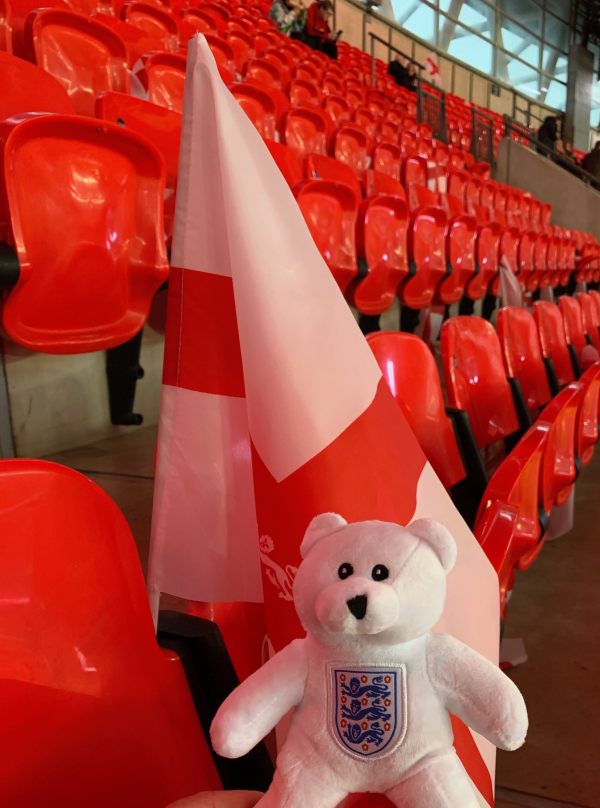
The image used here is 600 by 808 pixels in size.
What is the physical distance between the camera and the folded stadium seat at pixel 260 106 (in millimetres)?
2822

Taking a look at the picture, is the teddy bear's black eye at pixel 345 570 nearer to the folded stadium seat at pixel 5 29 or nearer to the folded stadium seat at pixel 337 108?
the folded stadium seat at pixel 5 29

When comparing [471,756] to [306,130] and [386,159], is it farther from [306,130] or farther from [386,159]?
[386,159]

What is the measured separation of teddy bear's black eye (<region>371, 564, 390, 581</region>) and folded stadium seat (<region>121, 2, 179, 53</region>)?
326cm

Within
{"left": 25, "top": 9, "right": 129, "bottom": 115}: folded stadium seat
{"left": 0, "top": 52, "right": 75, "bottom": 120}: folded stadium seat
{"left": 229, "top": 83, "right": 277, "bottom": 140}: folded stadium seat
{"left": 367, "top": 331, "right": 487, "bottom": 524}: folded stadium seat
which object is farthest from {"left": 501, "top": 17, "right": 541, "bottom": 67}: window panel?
{"left": 367, "top": 331, "right": 487, "bottom": 524}: folded stadium seat

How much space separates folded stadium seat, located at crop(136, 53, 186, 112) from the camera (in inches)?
90.7

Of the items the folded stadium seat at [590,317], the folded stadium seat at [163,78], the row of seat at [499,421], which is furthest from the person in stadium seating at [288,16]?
the row of seat at [499,421]

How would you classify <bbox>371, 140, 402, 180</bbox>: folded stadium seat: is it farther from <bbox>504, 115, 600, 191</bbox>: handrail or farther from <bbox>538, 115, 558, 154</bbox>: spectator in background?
<bbox>538, 115, 558, 154</bbox>: spectator in background

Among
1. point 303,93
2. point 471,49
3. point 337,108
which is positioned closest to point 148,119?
point 303,93

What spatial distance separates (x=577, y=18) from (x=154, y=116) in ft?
53.2

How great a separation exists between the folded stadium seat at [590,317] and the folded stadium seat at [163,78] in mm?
1978

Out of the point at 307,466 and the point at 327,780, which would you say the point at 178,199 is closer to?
the point at 307,466

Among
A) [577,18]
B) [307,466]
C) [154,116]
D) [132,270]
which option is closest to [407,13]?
[577,18]

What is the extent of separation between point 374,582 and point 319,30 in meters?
7.38

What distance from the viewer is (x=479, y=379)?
1621 mm
